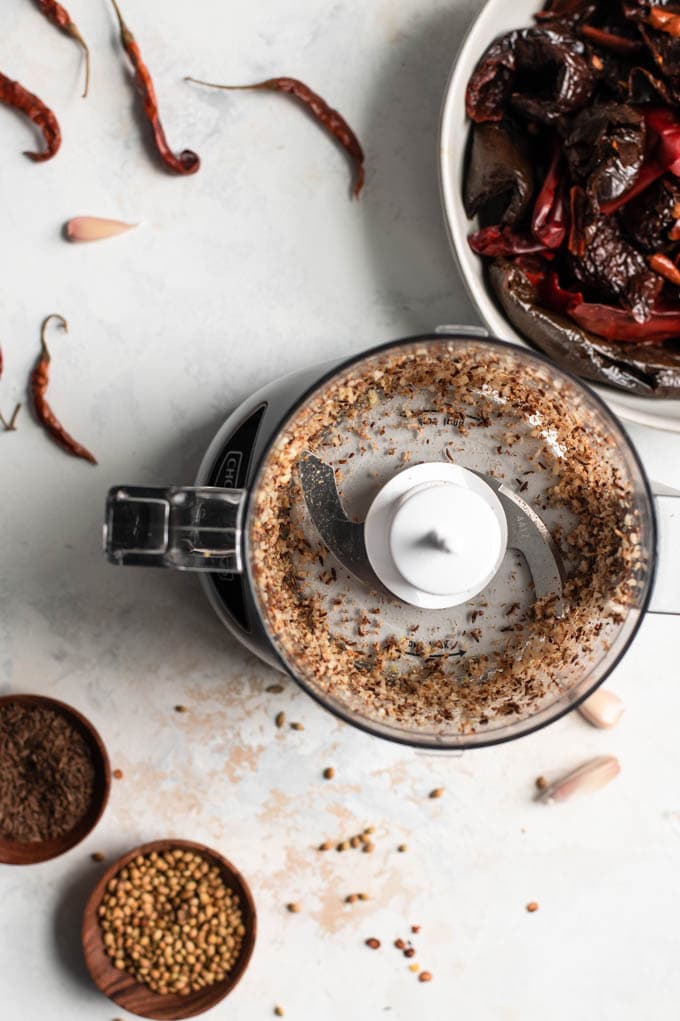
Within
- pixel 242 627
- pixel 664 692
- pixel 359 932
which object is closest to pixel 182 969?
pixel 359 932

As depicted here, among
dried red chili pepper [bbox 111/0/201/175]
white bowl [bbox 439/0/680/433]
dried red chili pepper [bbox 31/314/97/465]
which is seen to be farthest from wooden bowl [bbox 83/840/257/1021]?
dried red chili pepper [bbox 111/0/201/175]

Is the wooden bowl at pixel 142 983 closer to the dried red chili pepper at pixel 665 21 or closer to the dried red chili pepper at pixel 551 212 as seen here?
the dried red chili pepper at pixel 551 212

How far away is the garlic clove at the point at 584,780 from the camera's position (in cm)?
122

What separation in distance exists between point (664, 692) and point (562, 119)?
26.9 inches

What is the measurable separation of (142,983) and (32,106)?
1.03 metres

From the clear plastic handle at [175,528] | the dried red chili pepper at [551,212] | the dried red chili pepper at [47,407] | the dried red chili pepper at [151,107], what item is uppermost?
the dried red chili pepper at [551,212]

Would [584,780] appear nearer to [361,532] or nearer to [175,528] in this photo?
[361,532]

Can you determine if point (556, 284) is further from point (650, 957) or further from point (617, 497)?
point (650, 957)

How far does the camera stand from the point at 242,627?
1.09 metres

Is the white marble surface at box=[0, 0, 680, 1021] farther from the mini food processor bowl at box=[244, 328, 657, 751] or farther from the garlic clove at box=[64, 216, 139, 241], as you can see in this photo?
the mini food processor bowl at box=[244, 328, 657, 751]

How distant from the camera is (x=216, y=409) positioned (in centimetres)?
119

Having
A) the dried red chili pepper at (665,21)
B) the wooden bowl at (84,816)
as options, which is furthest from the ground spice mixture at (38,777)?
the dried red chili pepper at (665,21)

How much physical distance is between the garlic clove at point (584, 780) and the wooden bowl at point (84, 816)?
20.7 inches

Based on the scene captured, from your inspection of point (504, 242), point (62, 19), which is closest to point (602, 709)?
point (504, 242)
